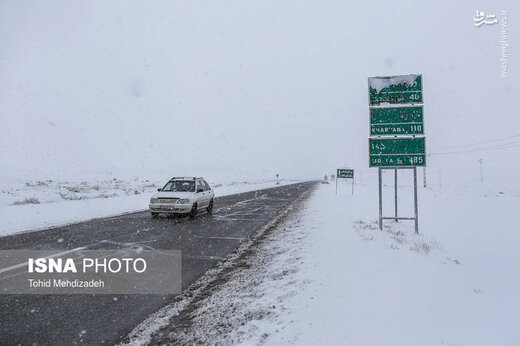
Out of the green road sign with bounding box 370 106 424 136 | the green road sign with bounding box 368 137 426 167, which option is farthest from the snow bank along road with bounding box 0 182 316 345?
the green road sign with bounding box 370 106 424 136

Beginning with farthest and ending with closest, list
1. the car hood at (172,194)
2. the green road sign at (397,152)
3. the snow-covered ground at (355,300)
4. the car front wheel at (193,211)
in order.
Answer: the car front wheel at (193,211)
the car hood at (172,194)
the green road sign at (397,152)
the snow-covered ground at (355,300)

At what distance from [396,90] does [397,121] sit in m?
0.94

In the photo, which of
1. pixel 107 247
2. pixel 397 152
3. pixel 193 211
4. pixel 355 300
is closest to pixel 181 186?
pixel 193 211

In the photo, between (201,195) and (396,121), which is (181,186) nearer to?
(201,195)

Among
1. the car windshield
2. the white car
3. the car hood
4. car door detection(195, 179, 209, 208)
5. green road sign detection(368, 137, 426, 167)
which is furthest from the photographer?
the car windshield

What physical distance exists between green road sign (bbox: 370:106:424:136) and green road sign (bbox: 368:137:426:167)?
0.24 m

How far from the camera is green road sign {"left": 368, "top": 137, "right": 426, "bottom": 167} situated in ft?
33.2

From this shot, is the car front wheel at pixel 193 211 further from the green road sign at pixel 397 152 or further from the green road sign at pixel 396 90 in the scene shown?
the green road sign at pixel 396 90

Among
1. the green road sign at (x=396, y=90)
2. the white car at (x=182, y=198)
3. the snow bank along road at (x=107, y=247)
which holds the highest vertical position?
the green road sign at (x=396, y=90)

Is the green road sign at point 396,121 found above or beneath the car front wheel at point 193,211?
above

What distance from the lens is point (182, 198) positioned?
13.5 metres

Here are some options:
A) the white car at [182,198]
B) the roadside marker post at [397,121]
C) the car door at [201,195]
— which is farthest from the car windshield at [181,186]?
the roadside marker post at [397,121]

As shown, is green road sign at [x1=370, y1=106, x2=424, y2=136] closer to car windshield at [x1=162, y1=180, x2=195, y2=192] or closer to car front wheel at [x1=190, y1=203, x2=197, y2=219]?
car front wheel at [x1=190, y1=203, x2=197, y2=219]

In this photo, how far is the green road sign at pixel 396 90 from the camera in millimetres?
10203
